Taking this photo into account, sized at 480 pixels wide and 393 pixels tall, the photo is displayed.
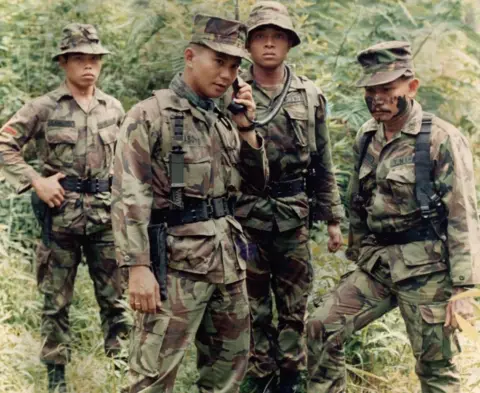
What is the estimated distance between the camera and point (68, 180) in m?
6.38

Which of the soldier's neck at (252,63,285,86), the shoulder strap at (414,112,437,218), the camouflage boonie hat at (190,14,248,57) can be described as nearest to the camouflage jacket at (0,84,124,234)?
the soldier's neck at (252,63,285,86)

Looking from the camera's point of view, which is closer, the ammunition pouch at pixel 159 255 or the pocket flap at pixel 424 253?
the ammunition pouch at pixel 159 255

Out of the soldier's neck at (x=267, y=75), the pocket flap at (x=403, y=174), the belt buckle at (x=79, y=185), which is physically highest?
the soldier's neck at (x=267, y=75)

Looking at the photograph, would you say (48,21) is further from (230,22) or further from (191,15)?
(230,22)

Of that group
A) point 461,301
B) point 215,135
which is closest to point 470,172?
point 461,301

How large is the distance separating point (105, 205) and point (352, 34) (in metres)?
3.39

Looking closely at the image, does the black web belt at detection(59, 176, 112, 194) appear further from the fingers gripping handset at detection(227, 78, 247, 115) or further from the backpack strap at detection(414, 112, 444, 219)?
the backpack strap at detection(414, 112, 444, 219)

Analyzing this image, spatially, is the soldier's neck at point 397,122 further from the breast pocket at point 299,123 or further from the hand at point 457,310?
the hand at point 457,310

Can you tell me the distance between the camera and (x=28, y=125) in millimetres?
6371

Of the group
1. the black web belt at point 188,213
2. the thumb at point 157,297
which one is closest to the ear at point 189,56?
the black web belt at point 188,213

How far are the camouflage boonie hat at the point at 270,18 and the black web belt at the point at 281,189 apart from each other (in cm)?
98

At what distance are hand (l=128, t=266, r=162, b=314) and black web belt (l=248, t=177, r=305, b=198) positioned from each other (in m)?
1.67

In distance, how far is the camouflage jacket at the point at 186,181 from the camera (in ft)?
13.6

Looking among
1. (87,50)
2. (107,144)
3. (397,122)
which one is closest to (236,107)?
(397,122)
